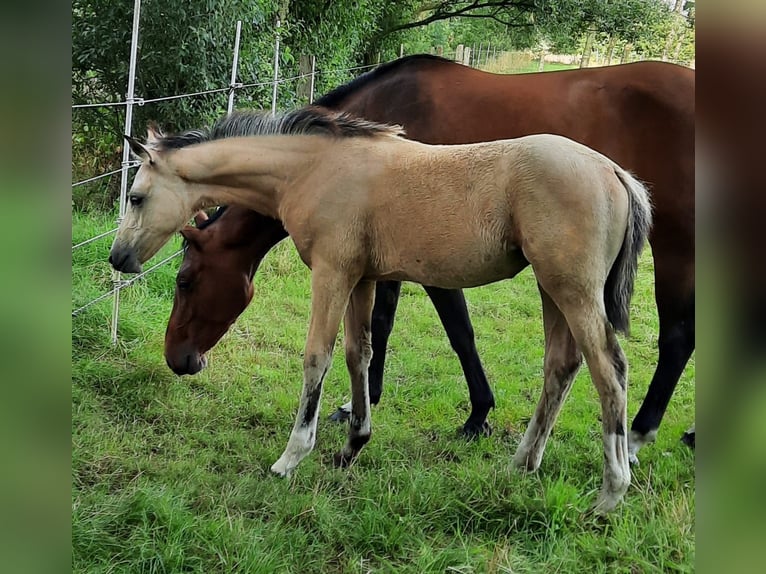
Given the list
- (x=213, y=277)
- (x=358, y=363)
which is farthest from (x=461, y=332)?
(x=213, y=277)

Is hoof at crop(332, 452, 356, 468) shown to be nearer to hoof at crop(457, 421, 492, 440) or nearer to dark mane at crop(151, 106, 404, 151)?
hoof at crop(457, 421, 492, 440)

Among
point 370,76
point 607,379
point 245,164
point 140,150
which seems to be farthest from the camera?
point 370,76

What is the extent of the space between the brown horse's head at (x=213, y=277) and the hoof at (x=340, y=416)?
850mm

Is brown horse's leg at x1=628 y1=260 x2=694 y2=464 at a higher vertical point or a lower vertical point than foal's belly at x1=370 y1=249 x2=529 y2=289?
lower

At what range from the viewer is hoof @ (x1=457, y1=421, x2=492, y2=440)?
3.59m

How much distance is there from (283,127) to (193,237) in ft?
2.81

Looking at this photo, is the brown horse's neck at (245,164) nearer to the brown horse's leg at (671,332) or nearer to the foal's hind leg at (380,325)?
the foal's hind leg at (380,325)

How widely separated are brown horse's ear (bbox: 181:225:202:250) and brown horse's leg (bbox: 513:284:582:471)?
1.88 metres

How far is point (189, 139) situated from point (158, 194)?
0.33 meters

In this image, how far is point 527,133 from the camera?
148 inches

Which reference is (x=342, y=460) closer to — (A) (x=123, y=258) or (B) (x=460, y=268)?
(B) (x=460, y=268)

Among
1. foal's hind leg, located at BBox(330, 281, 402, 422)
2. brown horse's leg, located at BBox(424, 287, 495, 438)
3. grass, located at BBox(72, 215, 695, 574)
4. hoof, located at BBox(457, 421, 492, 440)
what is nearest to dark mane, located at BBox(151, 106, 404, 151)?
brown horse's leg, located at BBox(424, 287, 495, 438)
